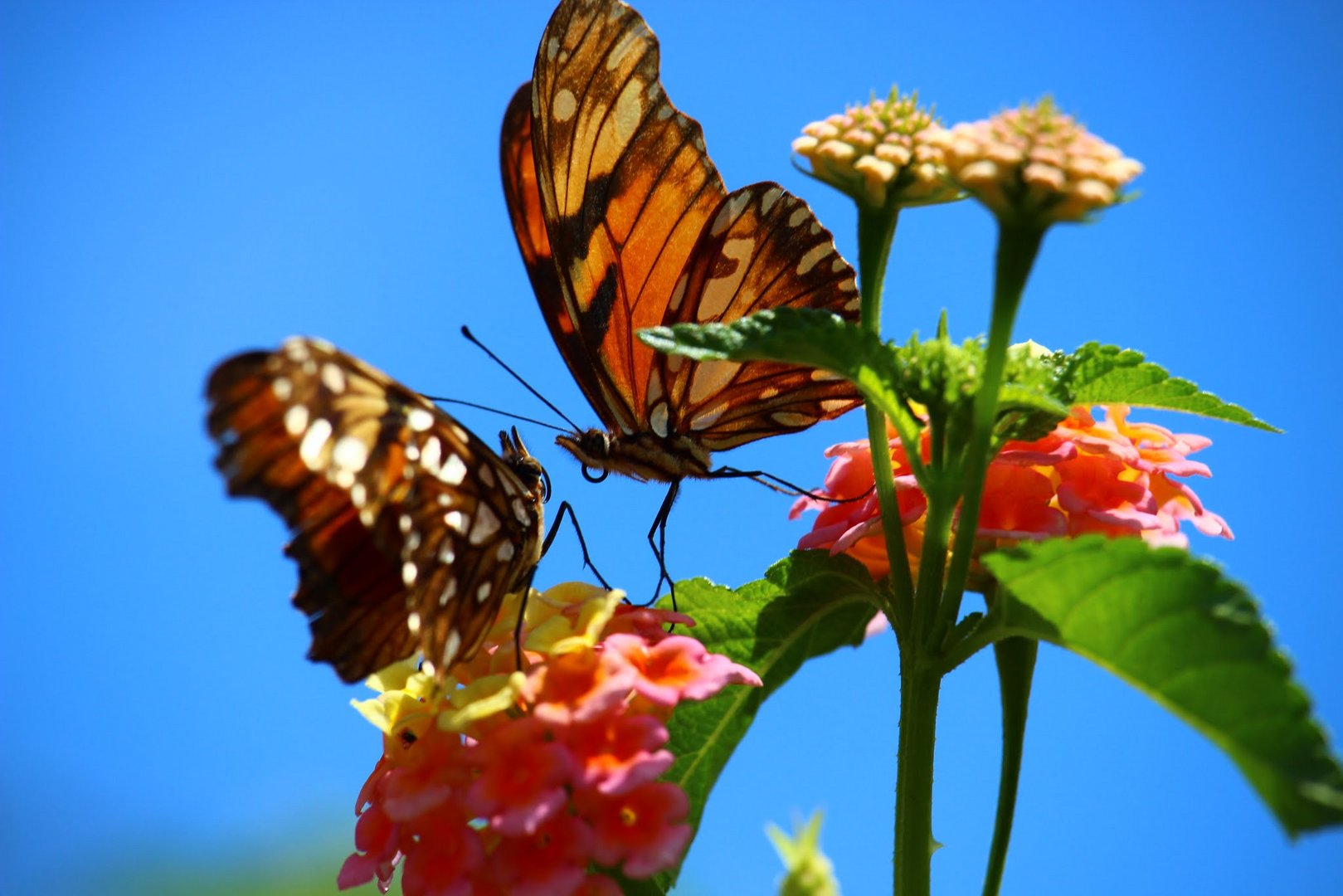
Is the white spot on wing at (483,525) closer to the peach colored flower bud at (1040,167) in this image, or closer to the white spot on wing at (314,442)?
the white spot on wing at (314,442)

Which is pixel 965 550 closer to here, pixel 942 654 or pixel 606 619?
pixel 942 654

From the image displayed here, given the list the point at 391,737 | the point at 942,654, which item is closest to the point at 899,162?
the point at 942,654

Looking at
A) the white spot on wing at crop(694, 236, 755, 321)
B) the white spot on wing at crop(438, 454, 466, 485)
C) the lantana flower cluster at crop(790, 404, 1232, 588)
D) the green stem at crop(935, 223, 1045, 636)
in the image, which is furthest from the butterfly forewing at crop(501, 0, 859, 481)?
the green stem at crop(935, 223, 1045, 636)

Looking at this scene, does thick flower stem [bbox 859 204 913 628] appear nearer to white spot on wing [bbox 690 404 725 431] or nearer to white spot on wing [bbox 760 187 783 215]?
white spot on wing [bbox 760 187 783 215]

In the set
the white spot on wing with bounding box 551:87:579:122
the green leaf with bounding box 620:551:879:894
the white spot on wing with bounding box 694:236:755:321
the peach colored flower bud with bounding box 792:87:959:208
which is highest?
the white spot on wing with bounding box 551:87:579:122

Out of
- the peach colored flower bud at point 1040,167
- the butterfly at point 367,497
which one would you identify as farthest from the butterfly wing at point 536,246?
the peach colored flower bud at point 1040,167
